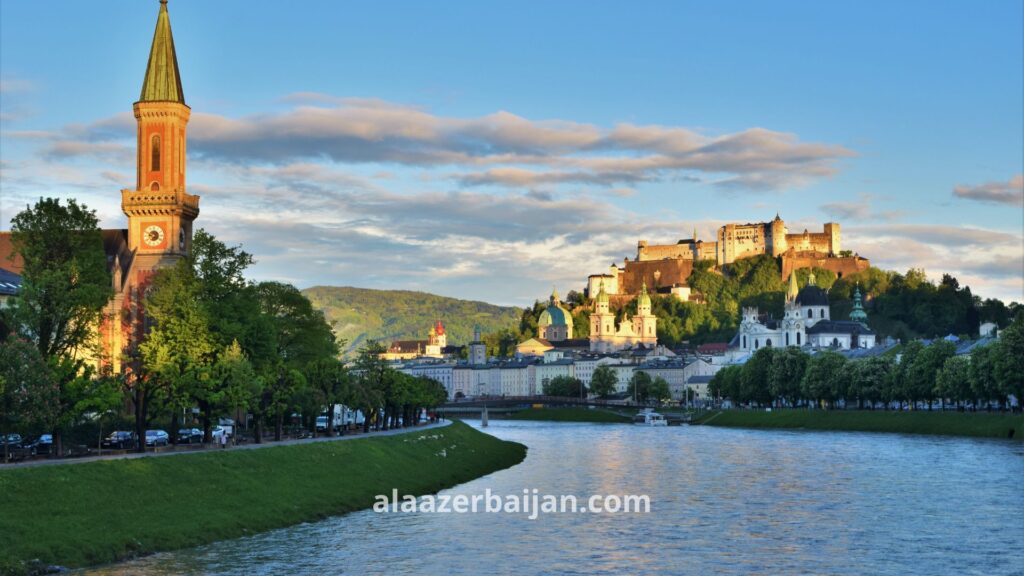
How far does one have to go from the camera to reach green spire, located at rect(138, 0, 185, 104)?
94.1m

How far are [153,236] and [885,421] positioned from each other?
7491 cm

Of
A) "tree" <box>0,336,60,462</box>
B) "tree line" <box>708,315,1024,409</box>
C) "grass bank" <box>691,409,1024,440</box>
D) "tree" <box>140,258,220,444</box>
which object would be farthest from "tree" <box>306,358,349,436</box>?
"tree line" <box>708,315,1024,409</box>

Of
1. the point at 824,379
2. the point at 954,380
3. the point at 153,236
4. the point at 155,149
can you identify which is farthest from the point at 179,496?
the point at 824,379

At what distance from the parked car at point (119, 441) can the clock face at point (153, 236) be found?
1089 inches

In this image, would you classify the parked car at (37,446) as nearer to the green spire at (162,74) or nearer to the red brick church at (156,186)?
the red brick church at (156,186)

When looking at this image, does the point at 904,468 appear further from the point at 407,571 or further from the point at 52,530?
the point at 52,530

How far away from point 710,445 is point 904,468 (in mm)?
33660

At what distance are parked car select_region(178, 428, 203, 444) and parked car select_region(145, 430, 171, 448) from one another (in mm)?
730

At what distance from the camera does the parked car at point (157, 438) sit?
70450mm

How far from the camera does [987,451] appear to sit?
94.1 meters

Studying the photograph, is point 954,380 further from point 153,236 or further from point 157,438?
point 157,438

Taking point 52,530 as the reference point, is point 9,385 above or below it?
above

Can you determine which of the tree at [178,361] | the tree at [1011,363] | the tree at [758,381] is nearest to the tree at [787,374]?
the tree at [758,381]

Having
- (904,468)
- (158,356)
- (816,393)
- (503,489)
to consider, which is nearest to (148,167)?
(158,356)
